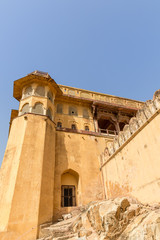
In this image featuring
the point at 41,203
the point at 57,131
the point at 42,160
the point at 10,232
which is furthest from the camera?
the point at 57,131

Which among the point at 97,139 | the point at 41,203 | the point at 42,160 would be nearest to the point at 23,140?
the point at 42,160

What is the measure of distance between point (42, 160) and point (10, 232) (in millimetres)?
3657

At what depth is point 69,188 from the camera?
10.8m

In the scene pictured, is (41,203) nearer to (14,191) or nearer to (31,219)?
(31,219)

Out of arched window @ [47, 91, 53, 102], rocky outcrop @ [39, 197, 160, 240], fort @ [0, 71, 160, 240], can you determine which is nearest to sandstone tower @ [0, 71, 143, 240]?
fort @ [0, 71, 160, 240]

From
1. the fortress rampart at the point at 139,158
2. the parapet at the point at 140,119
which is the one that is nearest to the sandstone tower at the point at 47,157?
the fortress rampart at the point at 139,158

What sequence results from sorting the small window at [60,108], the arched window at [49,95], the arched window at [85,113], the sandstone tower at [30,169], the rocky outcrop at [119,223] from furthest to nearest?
the arched window at [85,113] < the small window at [60,108] < the arched window at [49,95] < the sandstone tower at [30,169] < the rocky outcrop at [119,223]

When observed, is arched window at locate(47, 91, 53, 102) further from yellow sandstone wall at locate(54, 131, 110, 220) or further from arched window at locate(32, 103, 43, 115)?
yellow sandstone wall at locate(54, 131, 110, 220)

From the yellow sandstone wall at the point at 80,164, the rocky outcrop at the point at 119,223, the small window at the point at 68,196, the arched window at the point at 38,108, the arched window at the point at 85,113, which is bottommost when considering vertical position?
the rocky outcrop at the point at 119,223

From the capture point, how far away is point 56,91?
48.1 ft

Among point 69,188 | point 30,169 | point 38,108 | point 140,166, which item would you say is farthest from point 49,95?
point 140,166

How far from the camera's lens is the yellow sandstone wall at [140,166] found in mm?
6043

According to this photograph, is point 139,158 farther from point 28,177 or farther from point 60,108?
point 60,108

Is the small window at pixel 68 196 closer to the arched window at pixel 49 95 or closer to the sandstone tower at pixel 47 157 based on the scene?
the sandstone tower at pixel 47 157
